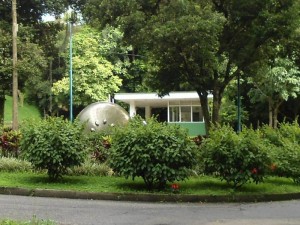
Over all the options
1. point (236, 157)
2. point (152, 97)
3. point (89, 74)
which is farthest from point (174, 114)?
point (236, 157)

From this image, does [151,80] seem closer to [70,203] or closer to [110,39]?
[70,203]

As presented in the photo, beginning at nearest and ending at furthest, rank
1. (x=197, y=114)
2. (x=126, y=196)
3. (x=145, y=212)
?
(x=145, y=212)
(x=126, y=196)
(x=197, y=114)

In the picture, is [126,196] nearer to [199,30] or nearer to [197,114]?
[199,30]

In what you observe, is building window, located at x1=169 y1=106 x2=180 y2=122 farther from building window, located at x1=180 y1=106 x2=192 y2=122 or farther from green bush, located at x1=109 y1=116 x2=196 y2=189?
green bush, located at x1=109 y1=116 x2=196 y2=189

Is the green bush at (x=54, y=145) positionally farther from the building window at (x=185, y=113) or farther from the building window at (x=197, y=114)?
the building window at (x=185, y=113)

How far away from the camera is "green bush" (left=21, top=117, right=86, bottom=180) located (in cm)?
1288

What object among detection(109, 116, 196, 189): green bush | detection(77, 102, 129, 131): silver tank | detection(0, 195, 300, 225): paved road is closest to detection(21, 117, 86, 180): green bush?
detection(109, 116, 196, 189): green bush

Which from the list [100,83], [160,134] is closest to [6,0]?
[100,83]

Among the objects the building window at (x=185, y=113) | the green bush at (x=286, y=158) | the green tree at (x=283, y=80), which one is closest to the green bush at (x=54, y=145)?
the green bush at (x=286, y=158)

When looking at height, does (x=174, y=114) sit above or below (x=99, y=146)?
above

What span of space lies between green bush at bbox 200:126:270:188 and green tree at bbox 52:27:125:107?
3515 cm

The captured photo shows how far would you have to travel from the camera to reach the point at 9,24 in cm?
3219

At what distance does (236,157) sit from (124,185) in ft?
10.2

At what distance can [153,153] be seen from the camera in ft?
40.2
